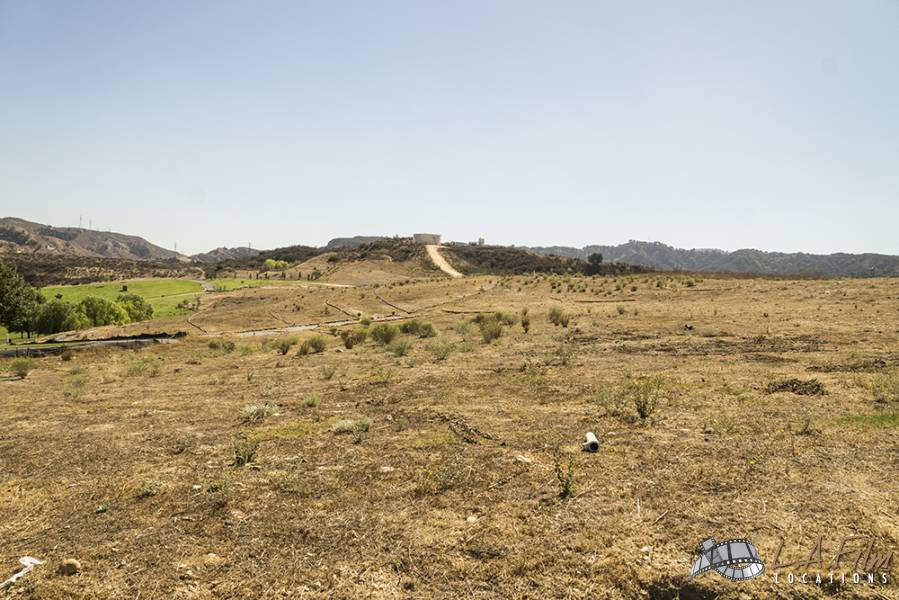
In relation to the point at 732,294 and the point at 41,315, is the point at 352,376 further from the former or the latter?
the point at 41,315

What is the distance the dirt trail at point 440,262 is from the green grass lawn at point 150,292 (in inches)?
1955

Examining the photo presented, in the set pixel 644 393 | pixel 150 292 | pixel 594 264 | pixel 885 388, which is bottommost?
pixel 150 292

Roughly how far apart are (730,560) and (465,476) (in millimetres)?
3947

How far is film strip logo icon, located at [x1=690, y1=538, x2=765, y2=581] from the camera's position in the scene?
5.11m

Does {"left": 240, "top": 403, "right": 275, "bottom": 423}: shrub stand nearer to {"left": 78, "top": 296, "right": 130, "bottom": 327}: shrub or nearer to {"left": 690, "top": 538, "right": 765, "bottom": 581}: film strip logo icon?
{"left": 690, "top": 538, "right": 765, "bottom": 581}: film strip logo icon

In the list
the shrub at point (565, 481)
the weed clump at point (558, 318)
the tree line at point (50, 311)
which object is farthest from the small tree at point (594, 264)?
the shrub at point (565, 481)

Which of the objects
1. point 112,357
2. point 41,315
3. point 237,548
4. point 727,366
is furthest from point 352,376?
point 41,315

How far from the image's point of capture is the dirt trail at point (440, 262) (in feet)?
333

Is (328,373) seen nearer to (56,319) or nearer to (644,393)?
(644,393)

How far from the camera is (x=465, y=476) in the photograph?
7.89 m

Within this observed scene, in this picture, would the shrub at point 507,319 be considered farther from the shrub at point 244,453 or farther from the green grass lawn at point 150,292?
the green grass lawn at point 150,292

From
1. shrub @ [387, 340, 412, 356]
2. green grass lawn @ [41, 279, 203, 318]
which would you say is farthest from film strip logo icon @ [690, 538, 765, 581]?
green grass lawn @ [41, 279, 203, 318]

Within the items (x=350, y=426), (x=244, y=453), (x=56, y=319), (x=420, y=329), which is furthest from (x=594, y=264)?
(x=244, y=453)

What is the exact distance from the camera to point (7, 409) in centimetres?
1468
